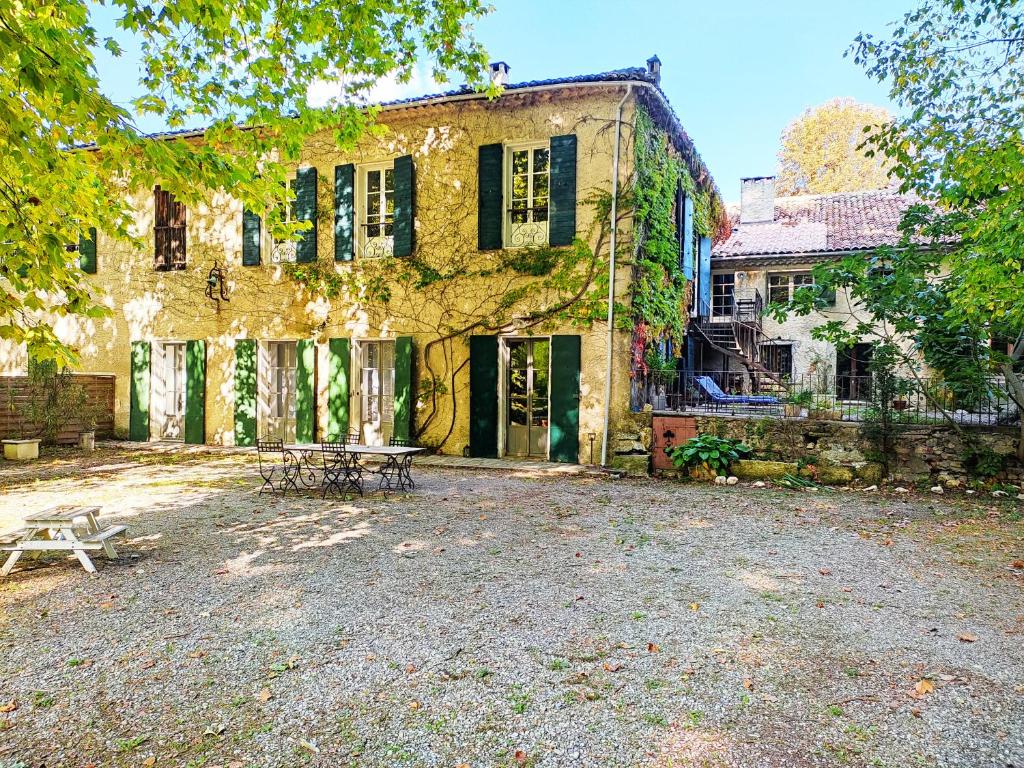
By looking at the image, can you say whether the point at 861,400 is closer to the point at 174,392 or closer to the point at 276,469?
the point at 276,469

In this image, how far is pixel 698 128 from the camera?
497 inches

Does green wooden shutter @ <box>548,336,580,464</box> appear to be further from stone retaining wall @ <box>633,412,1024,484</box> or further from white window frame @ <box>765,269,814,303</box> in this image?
white window frame @ <box>765,269,814,303</box>

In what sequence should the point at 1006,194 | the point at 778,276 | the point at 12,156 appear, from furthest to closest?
the point at 778,276 → the point at 1006,194 → the point at 12,156

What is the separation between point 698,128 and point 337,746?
41.9ft

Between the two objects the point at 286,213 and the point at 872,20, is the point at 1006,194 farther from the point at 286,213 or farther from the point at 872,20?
the point at 286,213

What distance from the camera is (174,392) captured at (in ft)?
43.7

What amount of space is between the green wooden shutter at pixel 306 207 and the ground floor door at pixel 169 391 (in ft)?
11.8

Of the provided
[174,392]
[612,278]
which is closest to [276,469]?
[174,392]

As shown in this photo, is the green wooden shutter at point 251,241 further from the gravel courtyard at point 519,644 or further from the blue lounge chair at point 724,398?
the blue lounge chair at point 724,398

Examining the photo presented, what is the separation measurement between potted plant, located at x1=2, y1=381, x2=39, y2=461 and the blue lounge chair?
11792 millimetres

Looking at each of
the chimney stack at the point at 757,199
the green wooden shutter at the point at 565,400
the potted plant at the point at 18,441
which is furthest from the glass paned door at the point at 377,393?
the chimney stack at the point at 757,199

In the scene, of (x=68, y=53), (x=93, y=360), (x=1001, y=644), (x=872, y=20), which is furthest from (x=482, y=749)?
(x=93, y=360)

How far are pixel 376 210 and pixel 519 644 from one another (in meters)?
9.78

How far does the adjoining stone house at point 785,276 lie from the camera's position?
57.6ft
